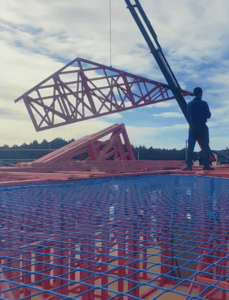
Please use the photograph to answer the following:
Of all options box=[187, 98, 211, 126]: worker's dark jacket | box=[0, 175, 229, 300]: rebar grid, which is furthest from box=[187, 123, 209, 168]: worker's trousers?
box=[0, 175, 229, 300]: rebar grid

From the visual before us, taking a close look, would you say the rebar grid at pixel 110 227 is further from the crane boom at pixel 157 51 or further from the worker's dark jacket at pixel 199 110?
the crane boom at pixel 157 51

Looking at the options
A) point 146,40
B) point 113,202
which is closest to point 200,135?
point 113,202

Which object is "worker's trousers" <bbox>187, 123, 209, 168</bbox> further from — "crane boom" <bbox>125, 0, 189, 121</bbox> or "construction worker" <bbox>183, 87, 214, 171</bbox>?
"crane boom" <bbox>125, 0, 189, 121</bbox>

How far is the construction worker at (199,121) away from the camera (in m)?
7.53

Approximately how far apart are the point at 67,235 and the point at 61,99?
12.7m

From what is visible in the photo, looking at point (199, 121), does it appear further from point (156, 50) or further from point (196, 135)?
point (156, 50)

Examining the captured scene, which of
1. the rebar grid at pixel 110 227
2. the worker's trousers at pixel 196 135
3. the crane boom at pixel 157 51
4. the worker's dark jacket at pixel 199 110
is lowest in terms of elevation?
the rebar grid at pixel 110 227

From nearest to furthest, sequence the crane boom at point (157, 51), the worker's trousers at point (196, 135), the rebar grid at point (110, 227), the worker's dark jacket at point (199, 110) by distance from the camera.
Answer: the rebar grid at point (110, 227) → the worker's dark jacket at point (199, 110) → the worker's trousers at point (196, 135) → the crane boom at point (157, 51)

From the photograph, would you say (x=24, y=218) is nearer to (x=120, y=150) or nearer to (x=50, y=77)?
(x=120, y=150)

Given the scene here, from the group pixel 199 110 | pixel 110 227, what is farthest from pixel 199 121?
pixel 110 227

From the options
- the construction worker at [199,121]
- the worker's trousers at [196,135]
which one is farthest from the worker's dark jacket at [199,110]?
the worker's trousers at [196,135]

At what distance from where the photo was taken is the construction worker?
24.7 feet

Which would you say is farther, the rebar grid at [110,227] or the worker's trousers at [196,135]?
the worker's trousers at [196,135]

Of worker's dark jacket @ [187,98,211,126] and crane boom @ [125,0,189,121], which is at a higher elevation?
crane boom @ [125,0,189,121]
